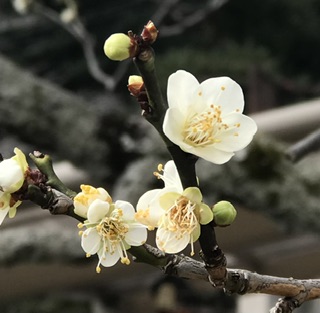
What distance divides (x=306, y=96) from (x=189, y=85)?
3075 millimetres

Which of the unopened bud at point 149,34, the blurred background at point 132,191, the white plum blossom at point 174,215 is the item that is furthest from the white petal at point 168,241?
the blurred background at point 132,191

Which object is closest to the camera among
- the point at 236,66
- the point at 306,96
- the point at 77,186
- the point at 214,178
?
the point at 214,178

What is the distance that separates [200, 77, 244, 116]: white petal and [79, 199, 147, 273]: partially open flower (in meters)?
0.07

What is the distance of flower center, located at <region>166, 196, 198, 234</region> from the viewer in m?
0.43

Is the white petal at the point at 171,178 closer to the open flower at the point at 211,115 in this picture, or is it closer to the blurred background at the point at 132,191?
the open flower at the point at 211,115

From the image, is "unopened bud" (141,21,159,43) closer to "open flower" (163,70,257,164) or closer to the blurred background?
"open flower" (163,70,257,164)

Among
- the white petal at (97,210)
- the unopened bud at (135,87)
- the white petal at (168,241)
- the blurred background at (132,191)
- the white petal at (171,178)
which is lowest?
the white petal at (168,241)

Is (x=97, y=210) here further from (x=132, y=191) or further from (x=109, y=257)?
(x=132, y=191)

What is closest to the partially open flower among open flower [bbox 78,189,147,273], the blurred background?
open flower [bbox 78,189,147,273]

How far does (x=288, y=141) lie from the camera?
5.41ft

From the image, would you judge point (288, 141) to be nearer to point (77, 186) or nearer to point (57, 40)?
point (77, 186)

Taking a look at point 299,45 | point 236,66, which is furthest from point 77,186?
A: point 299,45

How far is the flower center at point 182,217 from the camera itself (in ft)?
1.40

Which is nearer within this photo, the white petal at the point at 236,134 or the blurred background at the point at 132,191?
the white petal at the point at 236,134
